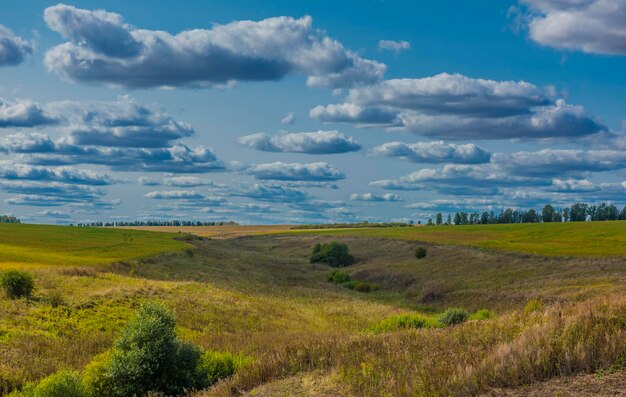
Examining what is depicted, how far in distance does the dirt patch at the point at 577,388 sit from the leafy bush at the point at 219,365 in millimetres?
8597

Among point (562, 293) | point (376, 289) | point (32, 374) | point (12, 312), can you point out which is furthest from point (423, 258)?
point (32, 374)

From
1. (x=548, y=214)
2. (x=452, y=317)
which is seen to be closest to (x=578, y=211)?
(x=548, y=214)

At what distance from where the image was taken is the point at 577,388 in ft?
27.7

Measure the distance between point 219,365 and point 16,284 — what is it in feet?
57.3

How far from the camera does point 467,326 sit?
1466 centimetres

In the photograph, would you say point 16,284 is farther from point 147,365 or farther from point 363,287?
point 363,287

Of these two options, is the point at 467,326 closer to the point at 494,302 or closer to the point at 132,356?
the point at 132,356

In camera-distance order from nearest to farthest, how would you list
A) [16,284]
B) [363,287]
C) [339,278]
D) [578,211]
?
[16,284]
[363,287]
[339,278]
[578,211]

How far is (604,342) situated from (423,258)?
68.3m

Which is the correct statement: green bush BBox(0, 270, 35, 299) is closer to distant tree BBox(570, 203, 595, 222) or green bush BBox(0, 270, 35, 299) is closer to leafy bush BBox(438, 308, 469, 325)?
leafy bush BBox(438, 308, 469, 325)

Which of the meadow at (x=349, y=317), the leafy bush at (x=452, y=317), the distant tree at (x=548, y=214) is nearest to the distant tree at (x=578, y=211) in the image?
the distant tree at (x=548, y=214)

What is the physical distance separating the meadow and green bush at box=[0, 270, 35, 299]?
82 cm

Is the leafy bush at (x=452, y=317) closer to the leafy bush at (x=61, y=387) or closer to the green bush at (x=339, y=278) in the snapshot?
the leafy bush at (x=61, y=387)

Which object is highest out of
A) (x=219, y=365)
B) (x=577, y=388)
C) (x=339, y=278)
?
(x=577, y=388)
